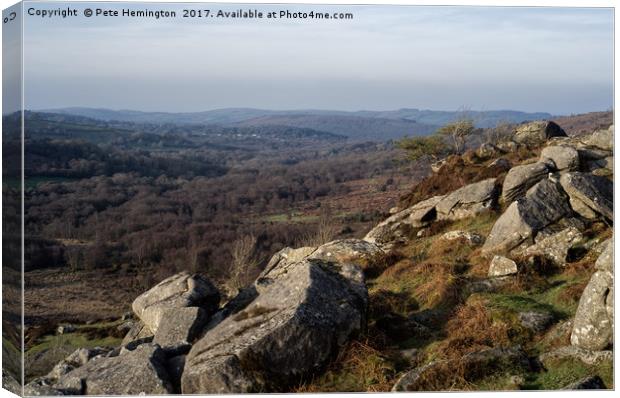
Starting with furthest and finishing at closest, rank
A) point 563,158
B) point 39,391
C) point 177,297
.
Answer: point 563,158, point 177,297, point 39,391

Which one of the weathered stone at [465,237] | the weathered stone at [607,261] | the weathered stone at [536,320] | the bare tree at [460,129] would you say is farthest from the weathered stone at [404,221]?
the bare tree at [460,129]

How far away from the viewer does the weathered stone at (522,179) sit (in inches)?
680

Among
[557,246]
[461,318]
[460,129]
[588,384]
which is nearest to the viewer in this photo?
[588,384]

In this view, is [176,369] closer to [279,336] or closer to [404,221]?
[279,336]

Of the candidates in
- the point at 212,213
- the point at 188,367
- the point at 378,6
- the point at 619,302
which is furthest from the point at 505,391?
the point at 212,213

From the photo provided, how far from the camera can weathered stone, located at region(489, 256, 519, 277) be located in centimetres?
1229

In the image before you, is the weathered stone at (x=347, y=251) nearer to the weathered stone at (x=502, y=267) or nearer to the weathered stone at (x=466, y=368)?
the weathered stone at (x=502, y=267)

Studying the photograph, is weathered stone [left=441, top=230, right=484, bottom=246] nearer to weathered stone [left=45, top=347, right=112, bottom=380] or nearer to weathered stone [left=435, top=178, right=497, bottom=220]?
weathered stone [left=435, top=178, right=497, bottom=220]

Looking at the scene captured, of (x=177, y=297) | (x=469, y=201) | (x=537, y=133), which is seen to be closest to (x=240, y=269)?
(x=469, y=201)

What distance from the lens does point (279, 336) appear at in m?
8.45

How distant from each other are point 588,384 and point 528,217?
243 inches

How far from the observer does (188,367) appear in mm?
8570

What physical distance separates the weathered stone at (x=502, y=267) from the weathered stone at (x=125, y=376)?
6911 millimetres

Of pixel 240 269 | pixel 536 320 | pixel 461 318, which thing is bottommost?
pixel 240 269
